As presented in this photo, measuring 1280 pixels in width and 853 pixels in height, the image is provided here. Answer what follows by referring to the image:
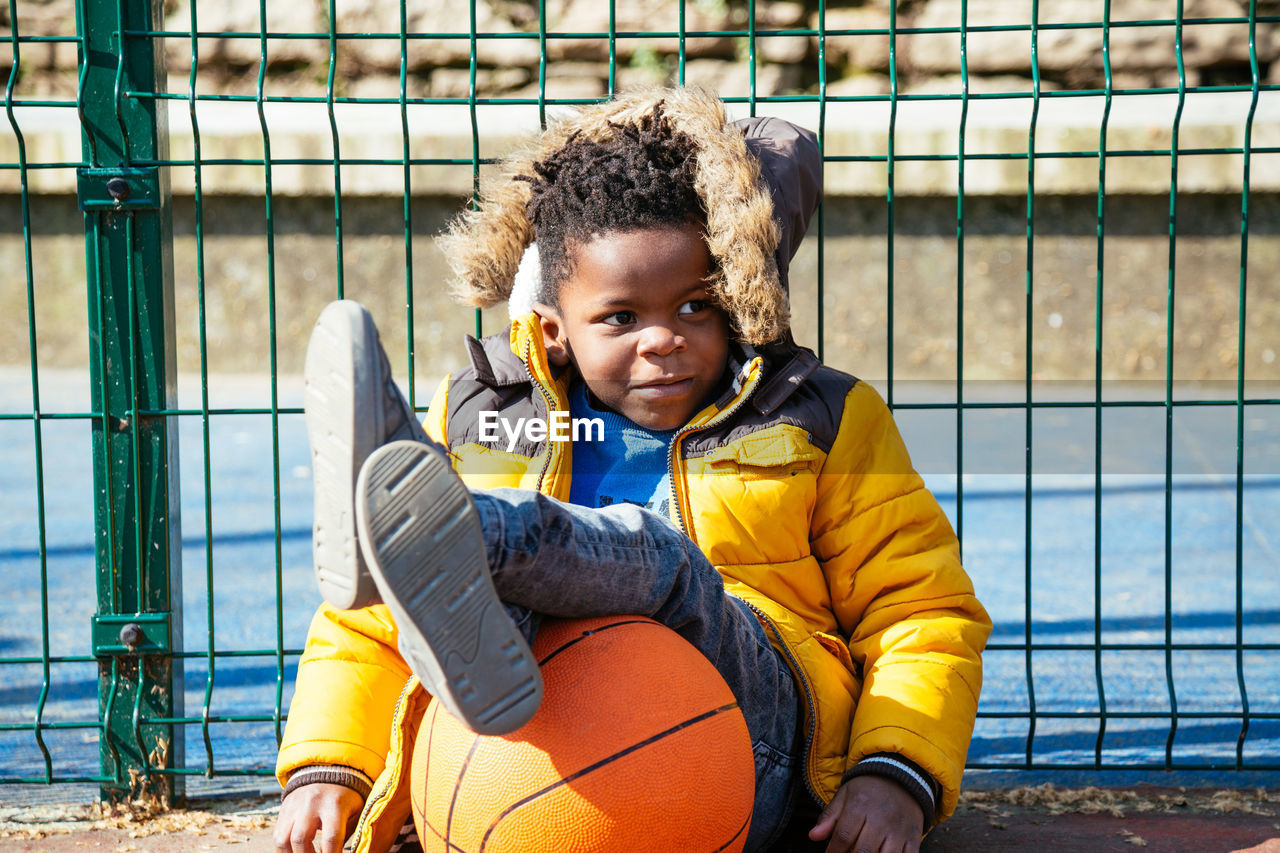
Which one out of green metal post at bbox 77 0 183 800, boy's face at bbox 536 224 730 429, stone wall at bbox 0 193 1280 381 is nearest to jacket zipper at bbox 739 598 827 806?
boy's face at bbox 536 224 730 429

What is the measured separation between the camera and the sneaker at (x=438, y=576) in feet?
5.03

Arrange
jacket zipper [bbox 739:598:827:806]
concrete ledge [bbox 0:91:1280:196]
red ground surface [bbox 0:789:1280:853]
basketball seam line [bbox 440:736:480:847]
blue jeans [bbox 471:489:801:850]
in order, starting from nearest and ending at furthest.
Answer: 1. blue jeans [bbox 471:489:801:850]
2. basketball seam line [bbox 440:736:480:847]
3. jacket zipper [bbox 739:598:827:806]
4. red ground surface [bbox 0:789:1280:853]
5. concrete ledge [bbox 0:91:1280:196]

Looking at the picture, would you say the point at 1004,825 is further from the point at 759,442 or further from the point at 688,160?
the point at 688,160

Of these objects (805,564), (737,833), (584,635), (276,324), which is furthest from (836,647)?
(276,324)

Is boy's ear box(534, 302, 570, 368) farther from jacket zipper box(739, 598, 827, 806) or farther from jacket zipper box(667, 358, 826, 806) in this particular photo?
jacket zipper box(739, 598, 827, 806)

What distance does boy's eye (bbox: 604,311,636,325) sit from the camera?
7.38ft

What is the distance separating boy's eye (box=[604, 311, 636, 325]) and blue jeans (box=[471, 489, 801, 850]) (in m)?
0.47

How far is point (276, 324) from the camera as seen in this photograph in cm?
604

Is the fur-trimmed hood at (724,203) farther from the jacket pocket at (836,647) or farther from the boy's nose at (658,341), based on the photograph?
the jacket pocket at (836,647)

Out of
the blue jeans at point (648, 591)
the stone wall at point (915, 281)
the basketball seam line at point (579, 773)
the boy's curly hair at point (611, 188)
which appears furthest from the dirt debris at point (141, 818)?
the stone wall at point (915, 281)

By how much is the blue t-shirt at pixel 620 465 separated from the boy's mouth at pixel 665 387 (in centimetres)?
9

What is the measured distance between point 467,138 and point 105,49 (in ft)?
18.8

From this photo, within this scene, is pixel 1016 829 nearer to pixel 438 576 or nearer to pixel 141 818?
pixel 438 576

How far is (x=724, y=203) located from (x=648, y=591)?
0.76 m
